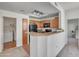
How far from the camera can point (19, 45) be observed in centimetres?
195

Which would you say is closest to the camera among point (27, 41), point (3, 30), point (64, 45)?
point (3, 30)

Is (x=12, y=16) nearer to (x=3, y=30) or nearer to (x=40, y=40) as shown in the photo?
(x=3, y=30)

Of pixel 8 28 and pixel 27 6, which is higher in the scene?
pixel 27 6

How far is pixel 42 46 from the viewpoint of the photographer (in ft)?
6.52

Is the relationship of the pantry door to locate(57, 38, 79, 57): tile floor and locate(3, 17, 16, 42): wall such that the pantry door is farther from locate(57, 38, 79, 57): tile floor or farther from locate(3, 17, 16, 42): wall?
locate(57, 38, 79, 57): tile floor

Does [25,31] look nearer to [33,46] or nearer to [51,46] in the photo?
[33,46]

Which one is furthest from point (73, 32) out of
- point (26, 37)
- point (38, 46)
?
point (26, 37)

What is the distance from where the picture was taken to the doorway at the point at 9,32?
6.00 ft

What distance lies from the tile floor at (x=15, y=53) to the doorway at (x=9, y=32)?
Result: 0.26ft

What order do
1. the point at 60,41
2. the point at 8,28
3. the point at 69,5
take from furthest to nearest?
the point at 60,41 < the point at 69,5 < the point at 8,28

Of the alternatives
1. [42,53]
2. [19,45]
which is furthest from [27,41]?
[42,53]

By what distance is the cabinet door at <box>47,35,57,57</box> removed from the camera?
2033 mm

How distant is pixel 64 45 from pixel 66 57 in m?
0.30

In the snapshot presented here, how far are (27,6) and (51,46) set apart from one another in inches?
38.6
